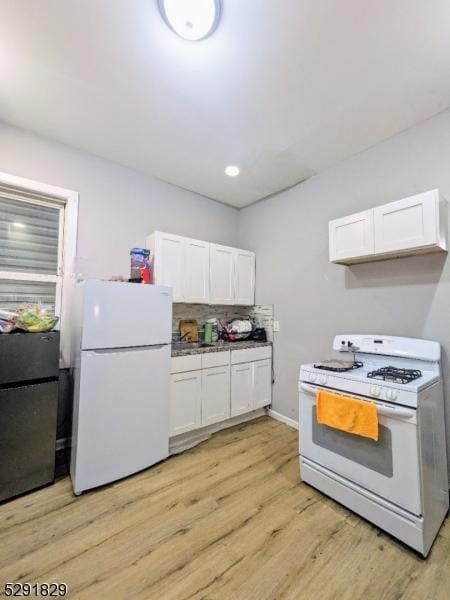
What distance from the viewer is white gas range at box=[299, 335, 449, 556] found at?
143 cm

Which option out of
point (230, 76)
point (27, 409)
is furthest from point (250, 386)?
point (230, 76)

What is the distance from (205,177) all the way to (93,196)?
3.83ft

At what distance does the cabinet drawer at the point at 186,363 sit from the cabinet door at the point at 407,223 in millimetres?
1774

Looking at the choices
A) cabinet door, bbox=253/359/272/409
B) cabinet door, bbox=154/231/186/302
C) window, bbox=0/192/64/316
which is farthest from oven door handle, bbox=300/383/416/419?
window, bbox=0/192/64/316

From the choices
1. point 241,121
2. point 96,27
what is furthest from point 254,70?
point 96,27

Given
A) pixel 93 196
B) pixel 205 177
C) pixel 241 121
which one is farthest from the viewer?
pixel 205 177

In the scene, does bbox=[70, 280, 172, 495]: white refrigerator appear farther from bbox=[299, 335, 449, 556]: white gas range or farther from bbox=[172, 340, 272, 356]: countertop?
bbox=[299, 335, 449, 556]: white gas range

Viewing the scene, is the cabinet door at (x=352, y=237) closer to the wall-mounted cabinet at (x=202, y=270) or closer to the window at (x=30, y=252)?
the wall-mounted cabinet at (x=202, y=270)

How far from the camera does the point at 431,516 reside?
1474mm

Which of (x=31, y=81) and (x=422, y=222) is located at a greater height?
(x=31, y=81)

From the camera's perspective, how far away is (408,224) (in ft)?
6.16

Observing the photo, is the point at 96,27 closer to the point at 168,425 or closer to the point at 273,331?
the point at 168,425

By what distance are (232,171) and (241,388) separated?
90.9 inches

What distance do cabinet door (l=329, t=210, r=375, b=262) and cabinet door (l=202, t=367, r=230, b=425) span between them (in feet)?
5.06
